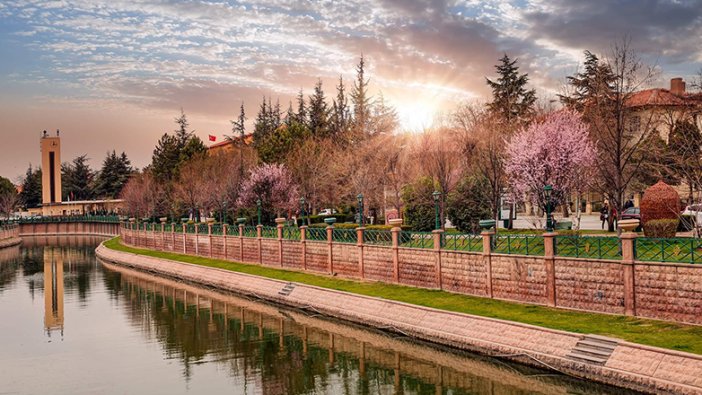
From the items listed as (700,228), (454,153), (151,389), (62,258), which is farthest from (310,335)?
(62,258)

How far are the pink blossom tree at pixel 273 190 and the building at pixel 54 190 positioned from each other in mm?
71962

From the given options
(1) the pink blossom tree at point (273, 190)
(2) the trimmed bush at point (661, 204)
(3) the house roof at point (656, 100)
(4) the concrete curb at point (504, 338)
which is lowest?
(4) the concrete curb at point (504, 338)

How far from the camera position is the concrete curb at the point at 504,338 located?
16766mm

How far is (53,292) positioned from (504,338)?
1406 inches

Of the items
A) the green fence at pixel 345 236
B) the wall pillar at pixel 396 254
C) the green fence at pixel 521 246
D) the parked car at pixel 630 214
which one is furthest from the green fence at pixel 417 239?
the parked car at pixel 630 214

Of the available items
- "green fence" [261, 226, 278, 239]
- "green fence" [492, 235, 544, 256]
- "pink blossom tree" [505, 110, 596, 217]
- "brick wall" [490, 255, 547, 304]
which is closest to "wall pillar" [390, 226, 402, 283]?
"green fence" [492, 235, 544, 256]

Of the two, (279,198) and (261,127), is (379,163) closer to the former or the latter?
(279,198)

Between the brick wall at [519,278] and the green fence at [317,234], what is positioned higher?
the green fence at [317,234]

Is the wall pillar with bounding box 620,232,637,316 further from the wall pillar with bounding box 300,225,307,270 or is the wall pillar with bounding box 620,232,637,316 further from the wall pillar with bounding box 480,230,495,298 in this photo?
the wall pillar with bounding box 300,225,307,270

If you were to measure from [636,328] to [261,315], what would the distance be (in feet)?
61.8

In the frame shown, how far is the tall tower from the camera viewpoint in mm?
128750

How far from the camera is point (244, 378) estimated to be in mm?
21969

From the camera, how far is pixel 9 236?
319ft

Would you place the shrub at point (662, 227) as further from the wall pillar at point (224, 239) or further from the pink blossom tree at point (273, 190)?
the pink blossom tree at point (273, 190)
